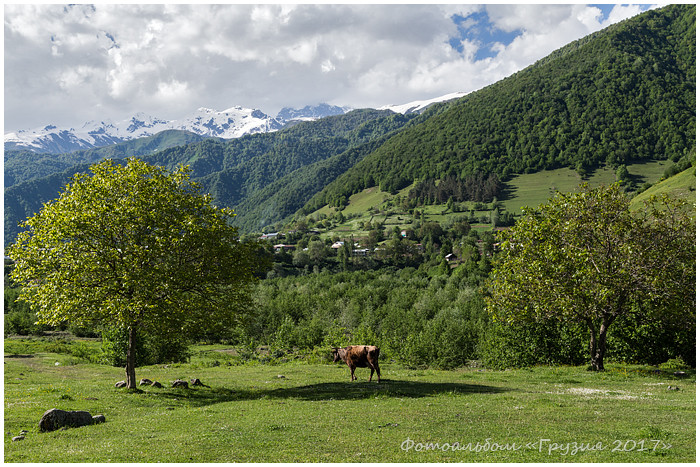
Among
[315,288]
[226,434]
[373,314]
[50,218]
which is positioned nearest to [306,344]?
[373,314]

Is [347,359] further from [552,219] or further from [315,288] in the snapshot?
[315,288]

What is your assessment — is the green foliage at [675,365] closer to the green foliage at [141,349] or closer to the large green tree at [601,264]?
the large green tree at [601,264]

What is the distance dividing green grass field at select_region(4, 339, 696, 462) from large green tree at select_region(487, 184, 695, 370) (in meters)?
6.47

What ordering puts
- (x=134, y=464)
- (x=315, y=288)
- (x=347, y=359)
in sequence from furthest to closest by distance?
(x=315, y=288) → (x=347, y=359) → (x=134, y=464)

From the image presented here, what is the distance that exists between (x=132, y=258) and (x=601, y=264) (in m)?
37.8

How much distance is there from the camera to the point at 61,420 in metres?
19.8

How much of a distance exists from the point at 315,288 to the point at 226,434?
14950cm

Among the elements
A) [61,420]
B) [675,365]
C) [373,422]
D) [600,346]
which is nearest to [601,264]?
[600,346]

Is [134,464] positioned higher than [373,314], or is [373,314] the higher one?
[134,464]

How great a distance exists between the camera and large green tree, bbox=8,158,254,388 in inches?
1084

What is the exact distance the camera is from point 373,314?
120500 millimetres

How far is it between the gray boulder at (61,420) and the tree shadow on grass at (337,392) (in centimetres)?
722

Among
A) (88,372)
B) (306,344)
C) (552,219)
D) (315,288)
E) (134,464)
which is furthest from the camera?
(315,288)

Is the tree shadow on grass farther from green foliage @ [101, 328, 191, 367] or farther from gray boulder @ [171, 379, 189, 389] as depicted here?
green foliage @ [101, 328, 191, 367]
